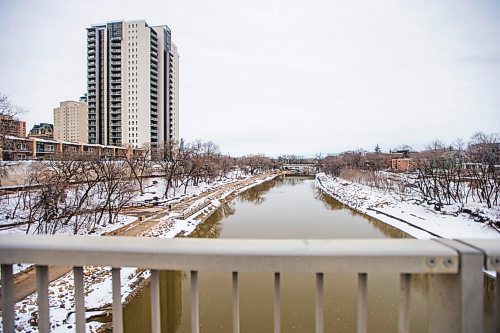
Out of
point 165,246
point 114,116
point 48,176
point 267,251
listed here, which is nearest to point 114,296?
point 165,246

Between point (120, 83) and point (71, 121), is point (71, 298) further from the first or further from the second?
point (71, 121)

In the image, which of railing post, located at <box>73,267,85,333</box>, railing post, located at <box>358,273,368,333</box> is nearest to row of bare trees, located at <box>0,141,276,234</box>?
railing post, located at <box>73,267,85,333</box>

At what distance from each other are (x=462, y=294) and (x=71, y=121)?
89073mm

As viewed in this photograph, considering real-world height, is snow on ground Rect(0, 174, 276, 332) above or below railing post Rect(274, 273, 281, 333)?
below

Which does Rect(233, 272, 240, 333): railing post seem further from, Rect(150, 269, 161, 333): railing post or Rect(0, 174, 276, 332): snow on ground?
Rect(0, 174, 276, 332): snow on ground

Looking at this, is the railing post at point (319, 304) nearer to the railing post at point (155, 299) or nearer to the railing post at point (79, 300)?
the railing post at point (155, 299)

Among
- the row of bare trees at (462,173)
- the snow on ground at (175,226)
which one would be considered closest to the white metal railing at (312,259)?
the snow on ground at (175,226)

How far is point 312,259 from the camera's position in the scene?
3.56ft

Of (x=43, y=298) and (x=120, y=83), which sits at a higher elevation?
(x=120, y=83)

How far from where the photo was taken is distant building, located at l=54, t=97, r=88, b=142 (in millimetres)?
73938

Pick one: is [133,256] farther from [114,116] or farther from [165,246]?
[114,116]

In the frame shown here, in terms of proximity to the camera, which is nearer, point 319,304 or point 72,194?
point 319,304

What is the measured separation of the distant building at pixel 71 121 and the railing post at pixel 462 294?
277ft

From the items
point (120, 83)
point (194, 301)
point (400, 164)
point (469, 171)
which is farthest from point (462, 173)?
point (120, 83)
